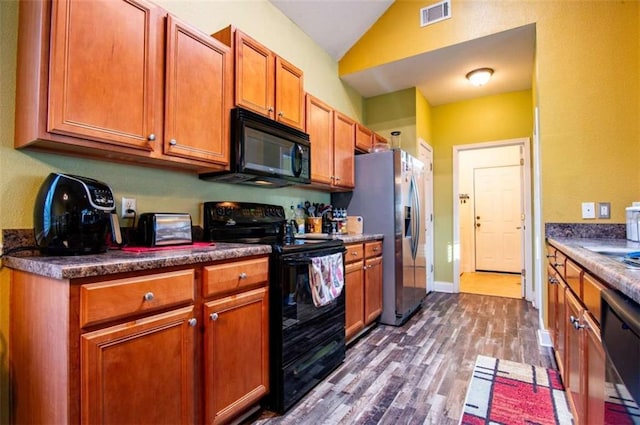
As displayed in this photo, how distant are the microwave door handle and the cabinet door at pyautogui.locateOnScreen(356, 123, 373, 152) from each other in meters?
1.24

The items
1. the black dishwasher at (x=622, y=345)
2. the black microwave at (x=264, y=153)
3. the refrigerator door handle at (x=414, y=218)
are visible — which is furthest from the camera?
the refrigerator door handle at (x=414, y=218)

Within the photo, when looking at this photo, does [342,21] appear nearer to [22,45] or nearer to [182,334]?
[22,45]

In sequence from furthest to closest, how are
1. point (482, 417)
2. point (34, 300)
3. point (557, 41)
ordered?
1. point (557, 41)
2. point (482, 417)
3. point (34, 300)

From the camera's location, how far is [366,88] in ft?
13.6

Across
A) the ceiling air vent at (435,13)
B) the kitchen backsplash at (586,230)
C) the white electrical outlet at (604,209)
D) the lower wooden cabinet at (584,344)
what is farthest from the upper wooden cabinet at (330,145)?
the white electrical outlet at (604,209)

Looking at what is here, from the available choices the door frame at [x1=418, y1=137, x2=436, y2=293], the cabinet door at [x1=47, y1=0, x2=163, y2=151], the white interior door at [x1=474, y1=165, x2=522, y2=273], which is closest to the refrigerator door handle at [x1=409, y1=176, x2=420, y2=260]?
the door frame at [x1=418, y1=137, x2=436, y2=293]

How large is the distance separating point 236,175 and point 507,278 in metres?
5.32

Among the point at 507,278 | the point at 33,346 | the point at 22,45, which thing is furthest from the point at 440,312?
the point at 22,45

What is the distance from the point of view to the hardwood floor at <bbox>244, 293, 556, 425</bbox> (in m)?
1.73

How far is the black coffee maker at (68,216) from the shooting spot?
127 centimetres

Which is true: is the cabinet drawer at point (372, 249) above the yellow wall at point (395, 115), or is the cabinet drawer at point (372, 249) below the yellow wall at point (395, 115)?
below

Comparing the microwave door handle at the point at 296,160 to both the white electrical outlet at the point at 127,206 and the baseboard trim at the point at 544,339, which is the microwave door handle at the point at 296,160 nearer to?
the white electrical outlet at the point at 127,206

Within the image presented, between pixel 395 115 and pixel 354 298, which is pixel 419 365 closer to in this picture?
pixel 354 298

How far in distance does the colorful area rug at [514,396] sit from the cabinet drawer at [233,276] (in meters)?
1.30
